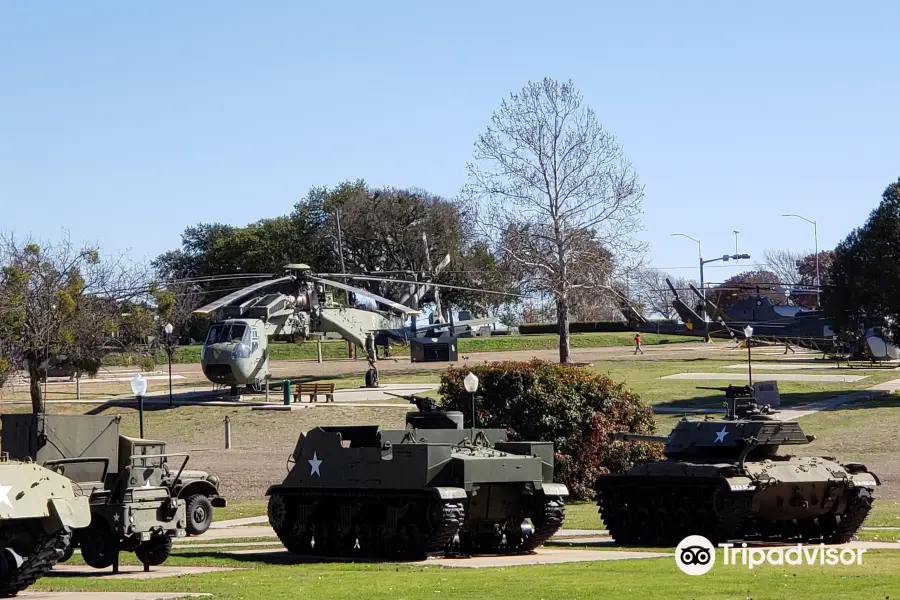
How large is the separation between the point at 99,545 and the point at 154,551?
759 mm

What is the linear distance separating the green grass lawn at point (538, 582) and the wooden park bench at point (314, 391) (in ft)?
92.2

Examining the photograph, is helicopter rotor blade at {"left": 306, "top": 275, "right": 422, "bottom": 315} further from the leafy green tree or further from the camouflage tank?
the camouflage tank

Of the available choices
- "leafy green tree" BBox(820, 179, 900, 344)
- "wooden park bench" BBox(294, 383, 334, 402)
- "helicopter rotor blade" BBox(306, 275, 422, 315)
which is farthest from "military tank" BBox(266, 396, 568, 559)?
"leafy green tree" BBox(820, 179, 900, 344)

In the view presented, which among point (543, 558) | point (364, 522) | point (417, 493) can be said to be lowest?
point (543, 558)

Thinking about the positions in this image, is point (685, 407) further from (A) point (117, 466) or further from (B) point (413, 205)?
(B) point (413, 205)

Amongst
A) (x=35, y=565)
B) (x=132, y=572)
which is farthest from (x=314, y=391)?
(x=35, y=565)

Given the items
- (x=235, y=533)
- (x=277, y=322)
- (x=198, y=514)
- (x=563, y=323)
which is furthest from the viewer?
(x=563, y=323)

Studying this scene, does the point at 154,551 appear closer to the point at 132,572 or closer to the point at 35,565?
the point at 132,572

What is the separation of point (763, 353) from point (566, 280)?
1997cm

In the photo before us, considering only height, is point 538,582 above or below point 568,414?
below

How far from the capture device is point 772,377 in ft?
171

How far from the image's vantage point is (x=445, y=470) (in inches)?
750

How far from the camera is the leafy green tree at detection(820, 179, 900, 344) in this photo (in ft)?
153

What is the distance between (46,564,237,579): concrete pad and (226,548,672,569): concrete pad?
5.59ft
